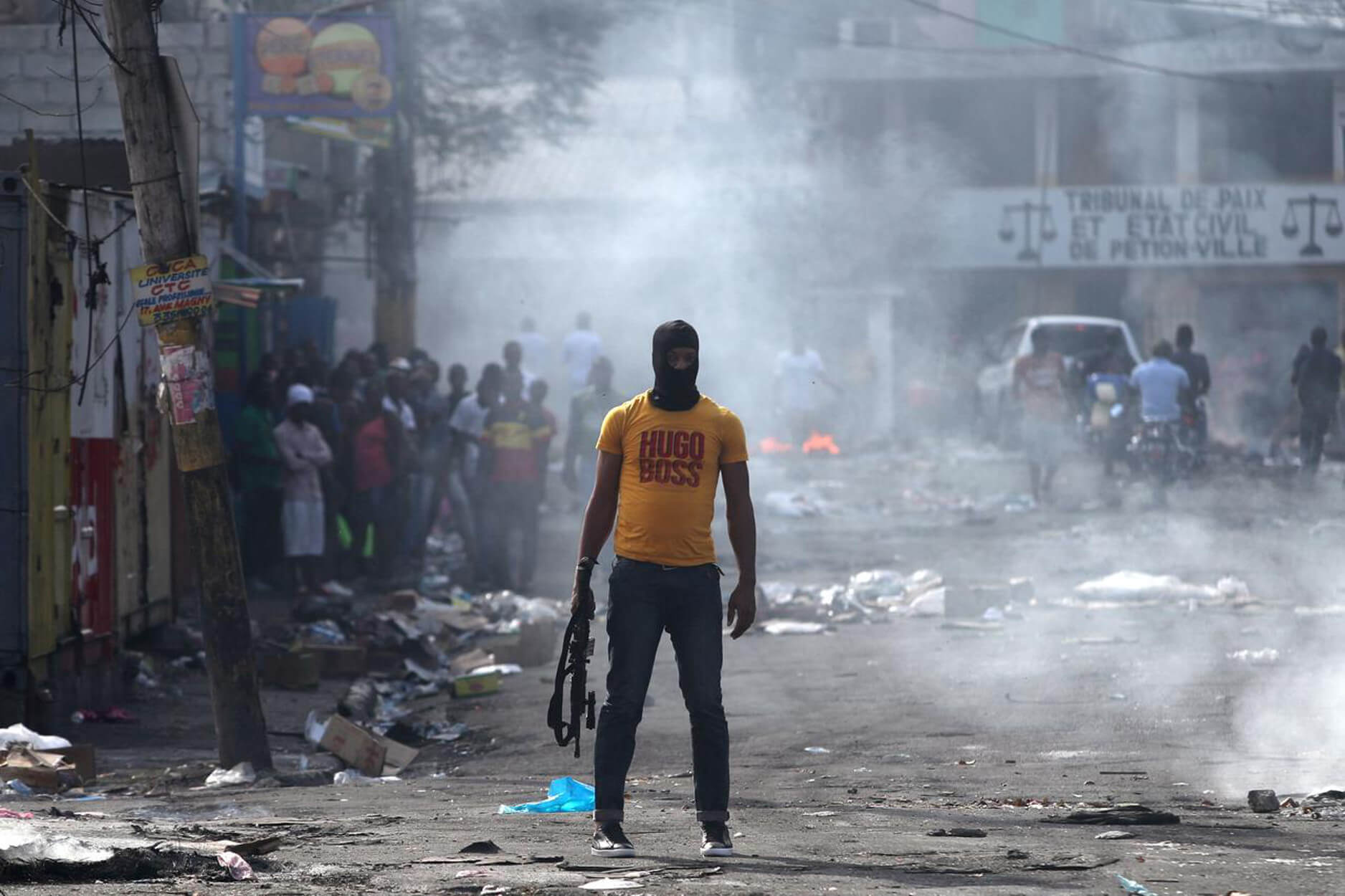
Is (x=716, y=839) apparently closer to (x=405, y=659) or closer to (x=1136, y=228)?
(x=405, y=659)

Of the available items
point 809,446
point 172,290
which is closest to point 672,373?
point 172,290

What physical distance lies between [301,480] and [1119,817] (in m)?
7.64

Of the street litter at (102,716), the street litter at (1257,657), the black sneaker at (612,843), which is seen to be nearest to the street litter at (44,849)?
the black sneaker at (612,843)

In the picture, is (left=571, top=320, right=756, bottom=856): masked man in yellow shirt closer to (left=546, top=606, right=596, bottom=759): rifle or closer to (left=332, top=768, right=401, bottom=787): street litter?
(left=546, top=606, right=596, bottom=759): rifle

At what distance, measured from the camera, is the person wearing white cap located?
11.9 m

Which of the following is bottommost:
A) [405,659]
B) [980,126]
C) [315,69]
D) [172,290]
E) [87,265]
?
[405,659]

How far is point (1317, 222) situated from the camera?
85.5 feet

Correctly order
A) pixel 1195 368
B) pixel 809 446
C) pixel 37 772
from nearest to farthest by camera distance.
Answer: pixel 37 772 → pixel 1195 368 → pixel 809 446

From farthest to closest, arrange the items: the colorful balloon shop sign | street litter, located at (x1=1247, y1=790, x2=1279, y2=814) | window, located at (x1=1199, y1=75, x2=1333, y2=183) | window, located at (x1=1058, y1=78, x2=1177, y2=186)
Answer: window, located at (x1=1058, y1=78, x2=1177, y2=186)
window, located at (x1=1199, y1=75, x2=1333, y2=183)
the colorful balloon shop sign
street litter, located at (x1=1247, y1=790, x2=1279, y2=814)

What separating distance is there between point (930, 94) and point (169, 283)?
22445 millimetres

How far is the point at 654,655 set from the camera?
16.1 feet

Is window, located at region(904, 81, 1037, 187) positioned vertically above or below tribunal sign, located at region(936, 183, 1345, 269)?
above

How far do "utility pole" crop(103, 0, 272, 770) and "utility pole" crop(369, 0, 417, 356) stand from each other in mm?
10803

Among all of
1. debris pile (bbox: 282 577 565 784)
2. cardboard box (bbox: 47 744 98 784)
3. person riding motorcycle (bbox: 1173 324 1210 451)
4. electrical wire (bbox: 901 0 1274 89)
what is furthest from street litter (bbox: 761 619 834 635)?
electrical wire (bbox: 901 0 1274 89)
